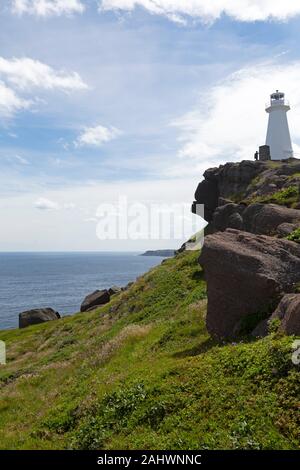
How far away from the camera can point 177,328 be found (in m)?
22.7

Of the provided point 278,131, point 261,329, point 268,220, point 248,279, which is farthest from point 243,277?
point 278,131

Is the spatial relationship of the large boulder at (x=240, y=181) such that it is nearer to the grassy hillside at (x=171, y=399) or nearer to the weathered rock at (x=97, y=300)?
the weathered rock at (x=97, y=300)

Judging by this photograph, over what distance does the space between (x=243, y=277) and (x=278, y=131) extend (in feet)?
245

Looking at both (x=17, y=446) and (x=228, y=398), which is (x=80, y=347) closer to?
(x=17, y=446)

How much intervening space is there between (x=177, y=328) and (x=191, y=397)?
9.18 metres

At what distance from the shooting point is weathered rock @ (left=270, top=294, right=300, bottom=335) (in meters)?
14.2

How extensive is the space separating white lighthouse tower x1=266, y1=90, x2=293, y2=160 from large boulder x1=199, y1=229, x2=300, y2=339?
6897 cm

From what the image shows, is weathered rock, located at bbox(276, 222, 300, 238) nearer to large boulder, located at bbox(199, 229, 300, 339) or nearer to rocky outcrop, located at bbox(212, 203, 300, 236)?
rocky outcrop, located at bbox(212, 203, 300, 236)

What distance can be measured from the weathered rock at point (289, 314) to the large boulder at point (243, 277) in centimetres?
159

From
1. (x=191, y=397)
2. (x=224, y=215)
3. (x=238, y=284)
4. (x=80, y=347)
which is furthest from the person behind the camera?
(x=224, y=215)

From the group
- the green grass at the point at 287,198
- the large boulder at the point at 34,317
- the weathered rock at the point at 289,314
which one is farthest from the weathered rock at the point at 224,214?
the large boulder at the point at 34,317

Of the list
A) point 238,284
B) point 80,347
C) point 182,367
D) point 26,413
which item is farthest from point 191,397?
point 80,347

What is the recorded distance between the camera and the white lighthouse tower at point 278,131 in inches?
3312

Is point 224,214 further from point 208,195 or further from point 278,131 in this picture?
point 278,131
